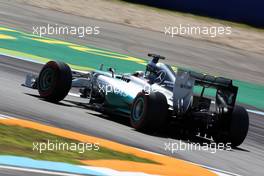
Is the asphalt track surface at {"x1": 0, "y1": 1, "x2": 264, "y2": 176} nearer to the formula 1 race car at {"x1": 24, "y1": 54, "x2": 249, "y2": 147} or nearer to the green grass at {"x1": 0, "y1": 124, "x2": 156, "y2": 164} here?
the formula 1 race car at {"x1": 24, "y1": 54, "x2": 249, "y2": 147}

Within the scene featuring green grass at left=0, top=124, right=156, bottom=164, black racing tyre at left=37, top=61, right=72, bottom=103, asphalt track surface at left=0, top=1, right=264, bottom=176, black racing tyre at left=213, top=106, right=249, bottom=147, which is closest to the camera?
green grass at left=0, top=124, right=156, bottom=164

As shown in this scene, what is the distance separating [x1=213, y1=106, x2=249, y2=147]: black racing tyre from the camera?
1312 centimetres

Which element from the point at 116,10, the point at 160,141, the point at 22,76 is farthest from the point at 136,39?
the point at 160,141

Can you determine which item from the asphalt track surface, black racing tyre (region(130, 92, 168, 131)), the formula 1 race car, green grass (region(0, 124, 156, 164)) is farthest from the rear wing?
green grass (region(0, 124, 156, 164))

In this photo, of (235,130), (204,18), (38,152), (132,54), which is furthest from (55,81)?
(204,18)

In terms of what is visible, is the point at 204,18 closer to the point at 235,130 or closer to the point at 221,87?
the point at 221,87

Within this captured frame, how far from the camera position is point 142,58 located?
24891 mm

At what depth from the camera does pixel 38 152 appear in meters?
9.27

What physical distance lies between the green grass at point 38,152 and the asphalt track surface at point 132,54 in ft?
4.33

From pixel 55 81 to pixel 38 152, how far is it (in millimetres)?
4761

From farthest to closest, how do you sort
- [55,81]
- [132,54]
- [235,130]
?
[132,54]
[55,81]
[235,130]

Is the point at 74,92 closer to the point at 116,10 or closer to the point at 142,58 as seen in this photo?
the point at 142,58

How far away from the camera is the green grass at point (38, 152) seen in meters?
9.11

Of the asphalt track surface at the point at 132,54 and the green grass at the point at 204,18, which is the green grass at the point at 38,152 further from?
the green grass at the point at 204,18
